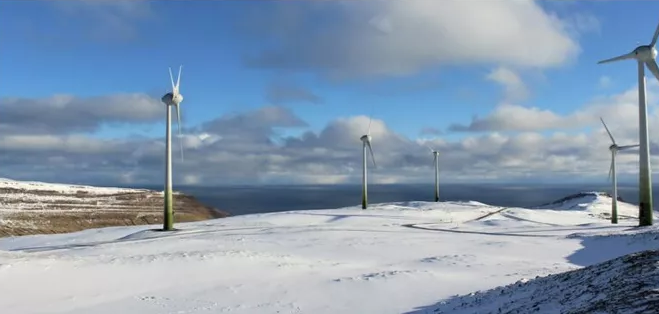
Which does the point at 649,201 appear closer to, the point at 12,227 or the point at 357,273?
the point at 357,273

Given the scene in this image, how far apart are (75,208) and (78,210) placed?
2587 mm

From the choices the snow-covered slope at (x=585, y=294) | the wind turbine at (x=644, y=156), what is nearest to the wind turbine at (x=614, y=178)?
the wind turbine at (x=644, y=156)

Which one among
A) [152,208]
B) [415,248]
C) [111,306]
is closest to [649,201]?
[415,248]

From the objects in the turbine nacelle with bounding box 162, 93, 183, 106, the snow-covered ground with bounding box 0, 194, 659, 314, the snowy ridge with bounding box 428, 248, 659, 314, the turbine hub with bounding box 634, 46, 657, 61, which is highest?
the turbine hub with bounding box 634, 46, 657, 61

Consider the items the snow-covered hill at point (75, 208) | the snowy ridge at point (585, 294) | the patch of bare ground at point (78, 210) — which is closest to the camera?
the snowy ridge at point (585, 294)

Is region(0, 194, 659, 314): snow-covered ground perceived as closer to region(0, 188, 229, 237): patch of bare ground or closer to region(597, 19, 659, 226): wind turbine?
region(597, 19, 659, 226): wind turbine

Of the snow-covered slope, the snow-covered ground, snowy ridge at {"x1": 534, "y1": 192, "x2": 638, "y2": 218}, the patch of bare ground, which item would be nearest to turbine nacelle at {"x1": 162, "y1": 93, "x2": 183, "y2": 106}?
the snow-covered ground

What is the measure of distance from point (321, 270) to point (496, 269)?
24.2 ft

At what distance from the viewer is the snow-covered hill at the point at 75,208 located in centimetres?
5941

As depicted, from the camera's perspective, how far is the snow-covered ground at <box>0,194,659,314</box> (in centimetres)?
1886

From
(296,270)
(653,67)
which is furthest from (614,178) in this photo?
(296,270)

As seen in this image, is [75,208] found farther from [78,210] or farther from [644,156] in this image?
[644,156]

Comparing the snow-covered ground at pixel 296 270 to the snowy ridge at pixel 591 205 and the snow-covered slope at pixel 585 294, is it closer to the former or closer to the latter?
the snow-covered slope at pixel 585 294

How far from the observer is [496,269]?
2347 cm
